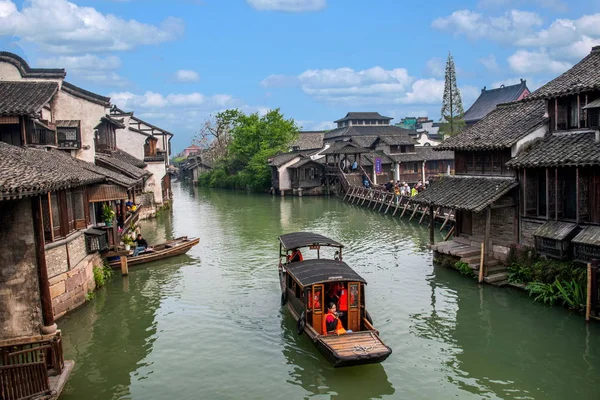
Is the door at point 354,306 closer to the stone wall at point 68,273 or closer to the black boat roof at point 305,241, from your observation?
the black boat roof at point 305,241

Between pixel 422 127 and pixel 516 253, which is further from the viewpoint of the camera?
pixel 422 127

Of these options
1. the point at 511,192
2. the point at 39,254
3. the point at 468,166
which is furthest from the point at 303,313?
the point at 468,166

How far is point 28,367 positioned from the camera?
1151 centimetres

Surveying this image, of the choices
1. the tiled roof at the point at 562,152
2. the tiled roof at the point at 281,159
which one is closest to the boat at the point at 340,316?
the tiled roof at the point at 562,152

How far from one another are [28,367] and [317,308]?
7867 mm

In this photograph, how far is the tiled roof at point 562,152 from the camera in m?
18.3

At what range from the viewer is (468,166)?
25156mm

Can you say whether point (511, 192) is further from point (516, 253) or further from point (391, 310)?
point (391, 310)

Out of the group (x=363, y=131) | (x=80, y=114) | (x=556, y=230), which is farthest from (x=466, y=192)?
(x=363, y=131)

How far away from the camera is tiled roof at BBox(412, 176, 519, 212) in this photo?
2167cm

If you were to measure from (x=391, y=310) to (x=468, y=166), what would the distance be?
8.95 metres

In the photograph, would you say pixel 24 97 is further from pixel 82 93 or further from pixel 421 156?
pixel 421 156

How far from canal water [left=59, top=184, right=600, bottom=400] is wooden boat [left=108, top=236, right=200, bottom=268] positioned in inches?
23.3

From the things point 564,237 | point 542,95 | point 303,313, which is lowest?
point 303,313
